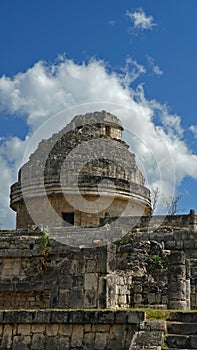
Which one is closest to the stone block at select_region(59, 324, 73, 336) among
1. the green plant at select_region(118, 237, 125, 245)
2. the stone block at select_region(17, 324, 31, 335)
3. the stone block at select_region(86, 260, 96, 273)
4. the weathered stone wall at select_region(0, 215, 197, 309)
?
the stone block at select_region(17, 324, 31, 335)

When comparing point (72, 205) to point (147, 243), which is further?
point (72, 205)

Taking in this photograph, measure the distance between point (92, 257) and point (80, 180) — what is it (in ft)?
38.9

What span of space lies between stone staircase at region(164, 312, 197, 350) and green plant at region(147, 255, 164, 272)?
5.09m

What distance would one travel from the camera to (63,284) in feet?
40.5

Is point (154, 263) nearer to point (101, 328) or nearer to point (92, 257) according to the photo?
point (92, 257)

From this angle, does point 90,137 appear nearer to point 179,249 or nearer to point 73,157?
point 73,157

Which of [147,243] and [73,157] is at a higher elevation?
[73,157]

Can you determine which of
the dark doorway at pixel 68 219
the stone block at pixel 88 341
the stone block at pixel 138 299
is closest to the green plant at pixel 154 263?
the stone block at pixel 138 299

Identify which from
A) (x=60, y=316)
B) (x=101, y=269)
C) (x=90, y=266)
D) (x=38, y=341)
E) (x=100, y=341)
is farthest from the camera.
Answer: (x=90, y=266)

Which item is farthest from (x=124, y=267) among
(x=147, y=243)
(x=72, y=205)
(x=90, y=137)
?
(x=90, y=137)

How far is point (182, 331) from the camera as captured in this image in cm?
894

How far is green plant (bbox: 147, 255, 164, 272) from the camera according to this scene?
14.5 m

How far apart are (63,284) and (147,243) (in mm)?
3658

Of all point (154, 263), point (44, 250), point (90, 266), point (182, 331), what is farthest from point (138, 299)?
point (44, 250)
